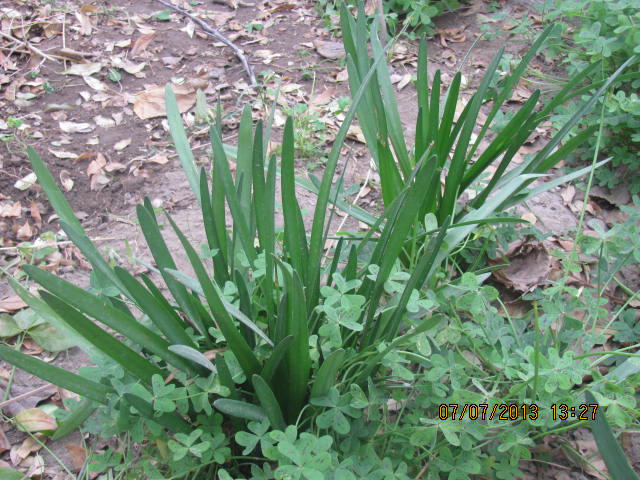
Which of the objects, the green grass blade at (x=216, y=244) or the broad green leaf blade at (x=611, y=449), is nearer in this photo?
the broad green leaf blade at (x=611, y=449)

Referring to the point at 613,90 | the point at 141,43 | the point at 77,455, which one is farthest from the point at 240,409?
the point at 141,43

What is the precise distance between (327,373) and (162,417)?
A: 0.34 meters

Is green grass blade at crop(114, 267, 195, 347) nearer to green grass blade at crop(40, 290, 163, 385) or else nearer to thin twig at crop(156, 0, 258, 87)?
green grass blade at crop(40, 290, 163, 385)

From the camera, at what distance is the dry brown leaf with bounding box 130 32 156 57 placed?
295 cm

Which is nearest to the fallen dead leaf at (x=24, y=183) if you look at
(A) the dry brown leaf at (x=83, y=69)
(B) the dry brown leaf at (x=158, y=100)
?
(B) the dry brown leaf at (x=158, y=100)

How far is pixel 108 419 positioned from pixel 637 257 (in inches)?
51.2

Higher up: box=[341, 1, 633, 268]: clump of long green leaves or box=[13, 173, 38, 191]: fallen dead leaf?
box=[341, 1, 633, 268]: clump of long green leaves

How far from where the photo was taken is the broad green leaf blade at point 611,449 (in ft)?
2.86

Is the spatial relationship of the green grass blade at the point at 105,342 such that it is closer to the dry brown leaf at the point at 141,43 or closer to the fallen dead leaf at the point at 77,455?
the fallen dead leaf at the point at 77,455

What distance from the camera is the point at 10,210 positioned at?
2.04 m

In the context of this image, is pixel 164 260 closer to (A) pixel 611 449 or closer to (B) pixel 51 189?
(B) pixel 51 189

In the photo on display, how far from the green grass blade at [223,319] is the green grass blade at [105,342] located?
0.18 meters

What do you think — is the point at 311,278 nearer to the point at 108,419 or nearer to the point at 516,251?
the point at 108,419

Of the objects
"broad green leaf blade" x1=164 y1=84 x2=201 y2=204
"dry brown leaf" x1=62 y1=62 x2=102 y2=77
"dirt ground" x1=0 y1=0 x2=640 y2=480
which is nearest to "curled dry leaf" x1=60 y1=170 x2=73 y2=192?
"dirt ground" x1=0 y1=0 x2=640 y2=480
